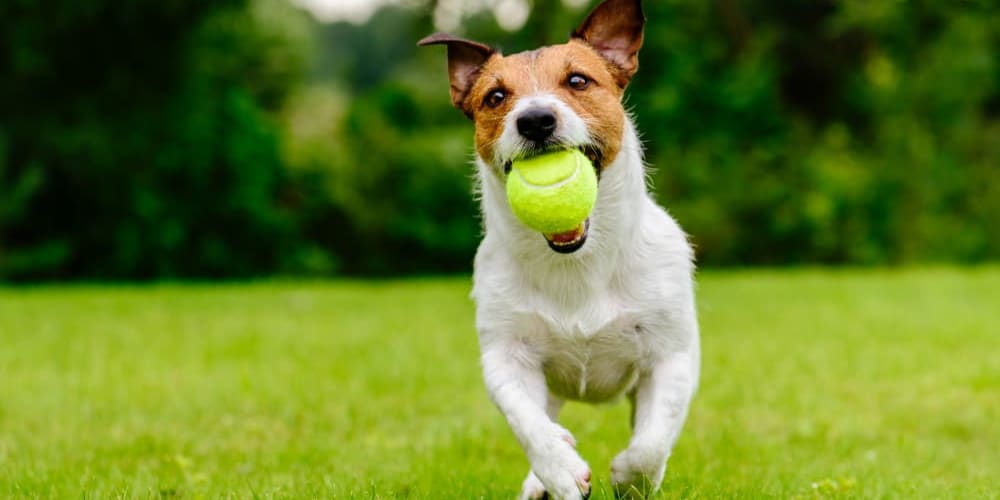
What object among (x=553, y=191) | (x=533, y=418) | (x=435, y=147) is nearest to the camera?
(x=553, y=191)

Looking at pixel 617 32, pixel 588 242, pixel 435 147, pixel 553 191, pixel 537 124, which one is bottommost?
pixel 435 147

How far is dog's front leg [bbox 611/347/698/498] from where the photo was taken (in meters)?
3.79

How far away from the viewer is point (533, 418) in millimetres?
3721

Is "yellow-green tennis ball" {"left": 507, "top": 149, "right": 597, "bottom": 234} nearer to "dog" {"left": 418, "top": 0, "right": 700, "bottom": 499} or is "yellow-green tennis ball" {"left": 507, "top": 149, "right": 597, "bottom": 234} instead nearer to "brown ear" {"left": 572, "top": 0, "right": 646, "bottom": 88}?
"dog" {"left": 418, "top": 0, "right": 700, "bottom": 499}

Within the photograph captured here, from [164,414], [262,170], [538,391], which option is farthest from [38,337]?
[262,170]

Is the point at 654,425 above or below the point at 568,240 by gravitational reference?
below

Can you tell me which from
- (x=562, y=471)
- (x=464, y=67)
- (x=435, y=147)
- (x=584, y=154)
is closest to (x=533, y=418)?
(x=562, y=471)

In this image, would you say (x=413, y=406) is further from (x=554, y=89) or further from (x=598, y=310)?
(x=554, y=89)

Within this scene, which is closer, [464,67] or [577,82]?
[577,82]

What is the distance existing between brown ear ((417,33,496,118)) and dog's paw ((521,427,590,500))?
1436 millimetres

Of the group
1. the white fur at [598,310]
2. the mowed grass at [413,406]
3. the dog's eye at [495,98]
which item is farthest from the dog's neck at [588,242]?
the mowed grass at [413,406]

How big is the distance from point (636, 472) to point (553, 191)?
107 cm

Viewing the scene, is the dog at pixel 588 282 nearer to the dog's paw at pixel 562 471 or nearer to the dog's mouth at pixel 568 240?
the dog's mouth at pixel 568 240

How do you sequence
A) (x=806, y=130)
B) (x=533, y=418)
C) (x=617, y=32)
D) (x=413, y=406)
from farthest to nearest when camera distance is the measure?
(x=806, y=130) < (x=413, y=406) < (x=617, y=32) < (x=533, y=418)
